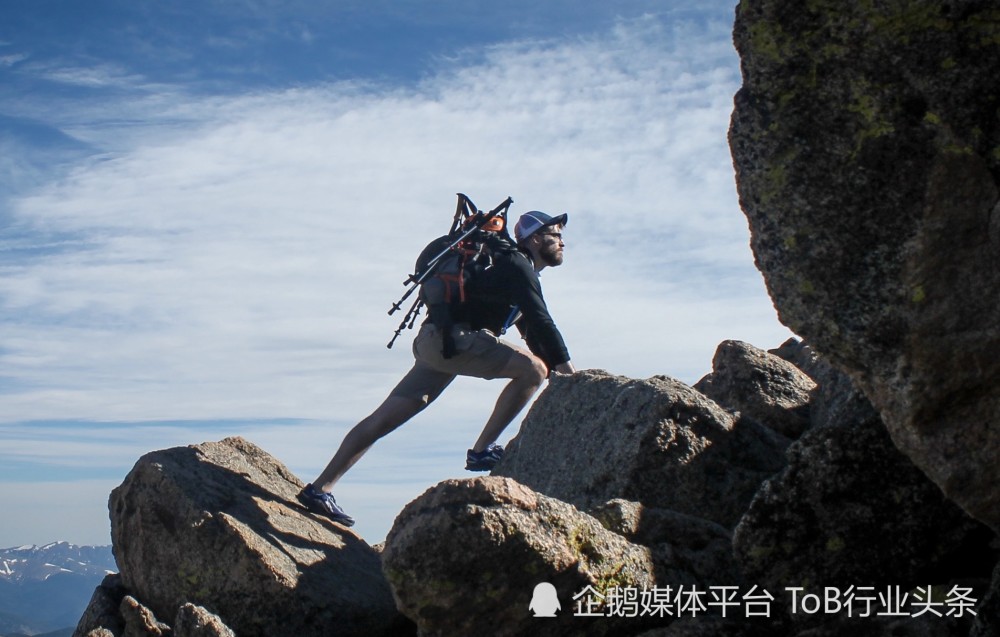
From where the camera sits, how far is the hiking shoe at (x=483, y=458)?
47.1 feet

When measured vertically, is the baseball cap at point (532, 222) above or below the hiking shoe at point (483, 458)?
above

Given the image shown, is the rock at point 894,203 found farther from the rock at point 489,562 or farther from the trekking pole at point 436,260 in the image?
the trekking pole at point 436,260

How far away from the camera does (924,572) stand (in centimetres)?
789

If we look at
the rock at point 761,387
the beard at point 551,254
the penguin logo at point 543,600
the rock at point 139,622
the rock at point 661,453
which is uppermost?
the beard at point 551,254

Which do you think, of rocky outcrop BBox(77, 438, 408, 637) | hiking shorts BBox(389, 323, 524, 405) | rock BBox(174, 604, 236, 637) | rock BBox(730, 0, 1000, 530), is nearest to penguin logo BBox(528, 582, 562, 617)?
rock BBox(730, 0, 1000, 530)

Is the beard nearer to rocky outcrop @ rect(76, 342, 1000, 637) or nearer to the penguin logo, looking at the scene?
rocky outcrop @ rect(76, 342, 1000, 637)

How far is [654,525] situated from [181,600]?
A: 5.62 meters

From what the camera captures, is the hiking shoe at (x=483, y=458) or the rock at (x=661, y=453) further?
the hiking shoe at (x=483, y=458)

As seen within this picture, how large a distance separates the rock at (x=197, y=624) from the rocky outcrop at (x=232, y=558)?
2 cm

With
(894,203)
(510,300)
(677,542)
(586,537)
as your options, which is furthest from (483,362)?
(894,203)

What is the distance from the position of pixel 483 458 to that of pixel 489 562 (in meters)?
6.24

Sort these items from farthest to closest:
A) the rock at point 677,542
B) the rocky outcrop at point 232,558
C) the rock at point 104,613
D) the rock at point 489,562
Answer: the rock at point 104,613 < the rocky outcrop at point 232,558 < the rock at point 677,542 < the rock at point 489,562

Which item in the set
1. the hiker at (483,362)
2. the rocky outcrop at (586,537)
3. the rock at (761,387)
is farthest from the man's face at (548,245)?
the rock at (761,387)

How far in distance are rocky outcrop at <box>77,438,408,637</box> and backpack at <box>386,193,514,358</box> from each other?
10.5ft
